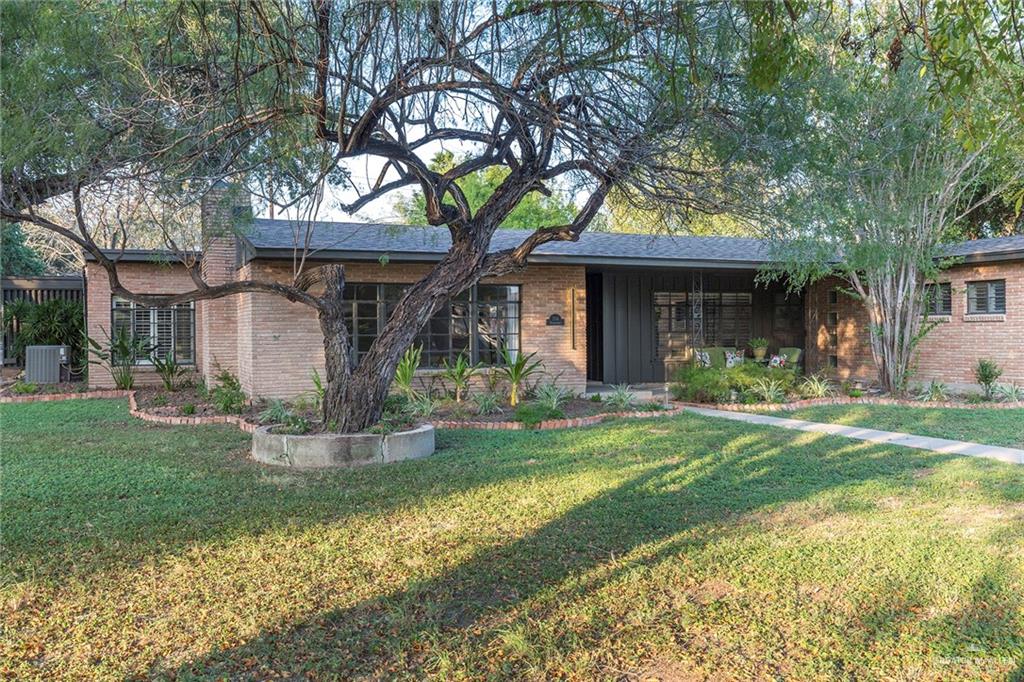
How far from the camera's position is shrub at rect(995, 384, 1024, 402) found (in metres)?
11.6

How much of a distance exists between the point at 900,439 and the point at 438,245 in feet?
24.0

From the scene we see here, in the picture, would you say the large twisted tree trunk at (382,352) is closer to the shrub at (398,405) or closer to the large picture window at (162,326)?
the shrub at (398,405)

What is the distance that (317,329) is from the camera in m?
11.9

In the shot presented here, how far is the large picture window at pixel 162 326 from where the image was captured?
15008 mm

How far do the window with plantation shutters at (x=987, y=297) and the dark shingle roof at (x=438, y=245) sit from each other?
4100 mm

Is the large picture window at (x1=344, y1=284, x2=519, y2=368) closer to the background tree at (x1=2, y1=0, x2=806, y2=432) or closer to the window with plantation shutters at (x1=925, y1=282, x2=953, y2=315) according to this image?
the background tree at (x1=2, y1=0, x2=806, y2=432)

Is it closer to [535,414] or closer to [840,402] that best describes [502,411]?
[535,414]

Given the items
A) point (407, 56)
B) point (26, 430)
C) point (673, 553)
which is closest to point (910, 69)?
point (407, 56)

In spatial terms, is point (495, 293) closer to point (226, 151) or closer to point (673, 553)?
point (226, 151)

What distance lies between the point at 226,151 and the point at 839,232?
597 cm

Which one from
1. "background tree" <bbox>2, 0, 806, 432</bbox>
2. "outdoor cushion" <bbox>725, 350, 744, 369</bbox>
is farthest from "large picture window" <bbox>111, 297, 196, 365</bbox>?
"outdoor cushion" <bbox>725, 350, 744, 369</bbox>

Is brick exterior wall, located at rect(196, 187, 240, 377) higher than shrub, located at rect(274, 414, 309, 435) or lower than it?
higher

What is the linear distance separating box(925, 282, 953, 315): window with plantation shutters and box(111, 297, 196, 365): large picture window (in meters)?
15.1

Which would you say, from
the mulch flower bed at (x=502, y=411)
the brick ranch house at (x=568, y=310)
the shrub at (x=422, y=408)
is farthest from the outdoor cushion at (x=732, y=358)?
the shrub at (x=422, y=408)
